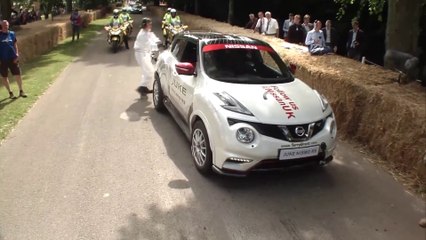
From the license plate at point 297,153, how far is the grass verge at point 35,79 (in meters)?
5.09

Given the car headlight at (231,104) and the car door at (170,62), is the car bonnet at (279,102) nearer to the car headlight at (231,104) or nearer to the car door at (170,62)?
the car headlight at (231,104)

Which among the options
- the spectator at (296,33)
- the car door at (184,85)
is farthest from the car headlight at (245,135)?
the spectator at (296,33)

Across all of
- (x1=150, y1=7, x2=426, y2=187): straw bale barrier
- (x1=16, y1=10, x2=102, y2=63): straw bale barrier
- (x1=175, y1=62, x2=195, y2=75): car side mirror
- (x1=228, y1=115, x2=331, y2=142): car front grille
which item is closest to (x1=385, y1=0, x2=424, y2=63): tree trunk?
(x1=150, y1=7, x2=426, y2=187): straw bale barrier

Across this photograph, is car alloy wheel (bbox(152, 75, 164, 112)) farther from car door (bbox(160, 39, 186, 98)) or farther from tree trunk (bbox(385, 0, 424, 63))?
tree trunk (bbox(385, 0, 424, 63))

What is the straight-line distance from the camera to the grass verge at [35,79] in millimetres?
8394

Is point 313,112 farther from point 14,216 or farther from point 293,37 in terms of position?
point 293,37

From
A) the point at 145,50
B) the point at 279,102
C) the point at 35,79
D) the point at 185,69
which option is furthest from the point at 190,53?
the point at 35,79

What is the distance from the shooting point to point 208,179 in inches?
221

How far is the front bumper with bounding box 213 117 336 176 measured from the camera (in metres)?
4.96

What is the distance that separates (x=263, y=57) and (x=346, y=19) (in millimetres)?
17495

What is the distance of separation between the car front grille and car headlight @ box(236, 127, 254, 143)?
10 centimetres

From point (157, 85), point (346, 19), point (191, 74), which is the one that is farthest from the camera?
point (346, 19)

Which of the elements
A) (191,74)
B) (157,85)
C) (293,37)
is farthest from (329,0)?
(191,74)

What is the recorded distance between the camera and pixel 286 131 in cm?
505
